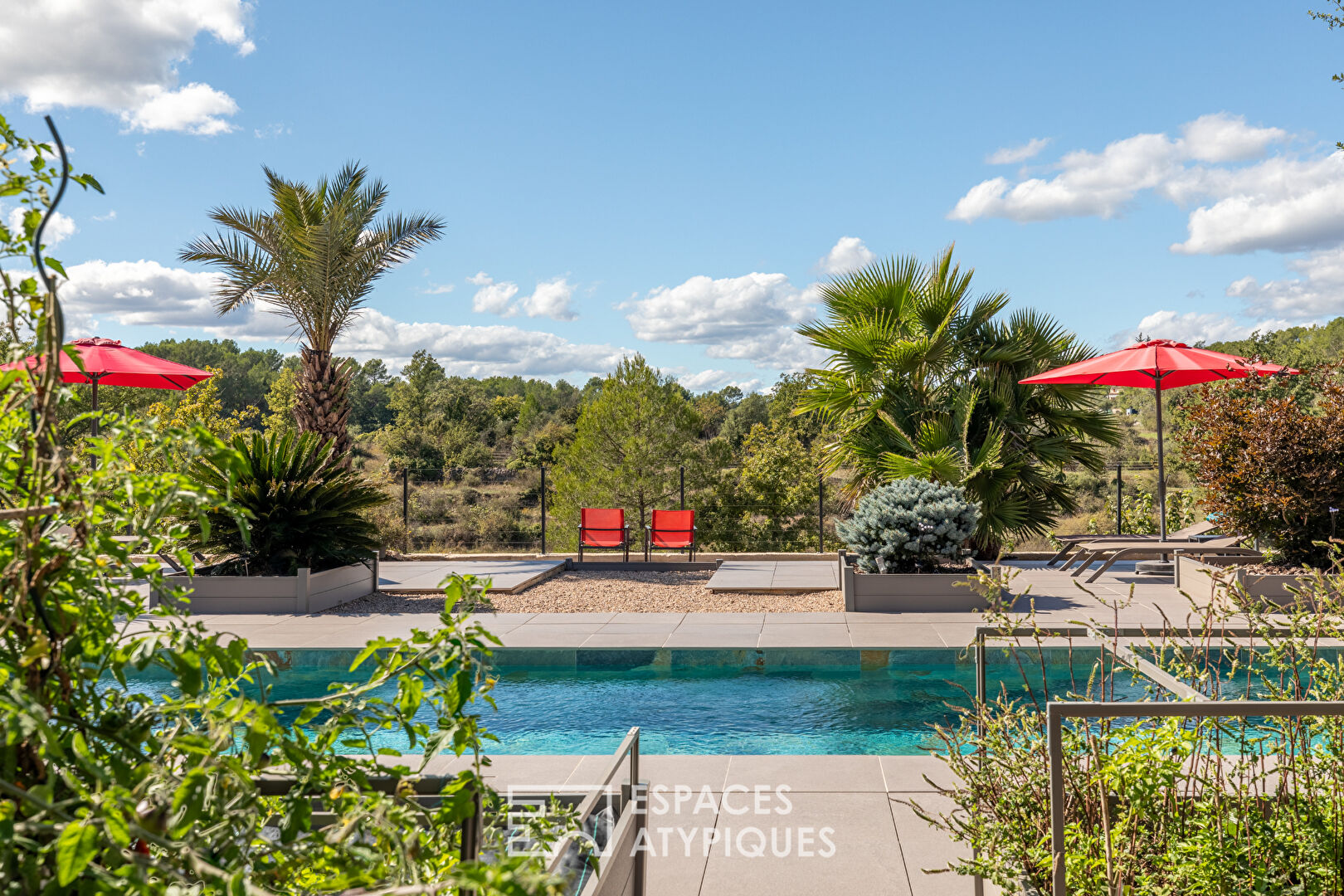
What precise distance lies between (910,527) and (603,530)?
486 cm

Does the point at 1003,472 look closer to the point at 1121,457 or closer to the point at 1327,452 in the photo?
the point at 1327,452

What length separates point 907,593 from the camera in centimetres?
838

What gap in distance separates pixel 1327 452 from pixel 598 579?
8110 mm

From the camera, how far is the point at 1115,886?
7.20 ft

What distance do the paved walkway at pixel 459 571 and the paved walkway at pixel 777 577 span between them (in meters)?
2.28

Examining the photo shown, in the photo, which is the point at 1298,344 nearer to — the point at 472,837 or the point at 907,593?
the point at 907,593

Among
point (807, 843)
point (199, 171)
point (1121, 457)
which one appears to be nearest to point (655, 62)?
point (199, 171)

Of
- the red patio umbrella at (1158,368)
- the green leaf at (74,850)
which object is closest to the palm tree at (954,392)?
the red patio umbrella at (1158,368)

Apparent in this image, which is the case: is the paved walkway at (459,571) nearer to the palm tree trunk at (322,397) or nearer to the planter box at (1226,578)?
the palm tree trunk at (322,397)

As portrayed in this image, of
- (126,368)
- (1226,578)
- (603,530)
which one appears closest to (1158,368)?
(1226,578)

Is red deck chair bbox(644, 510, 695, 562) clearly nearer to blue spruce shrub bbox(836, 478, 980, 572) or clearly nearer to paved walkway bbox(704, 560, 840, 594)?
paved walkway bbox(704, 560, 840, 594)

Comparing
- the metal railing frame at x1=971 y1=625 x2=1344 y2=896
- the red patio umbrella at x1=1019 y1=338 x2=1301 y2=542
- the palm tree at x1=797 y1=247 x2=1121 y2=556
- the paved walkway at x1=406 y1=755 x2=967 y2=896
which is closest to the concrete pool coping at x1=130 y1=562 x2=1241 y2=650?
the palm tree at x1=797 y1=247 x2=1121 y2=556

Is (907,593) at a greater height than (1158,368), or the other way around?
(1158,368)

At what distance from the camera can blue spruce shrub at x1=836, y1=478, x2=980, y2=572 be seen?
333 inches
